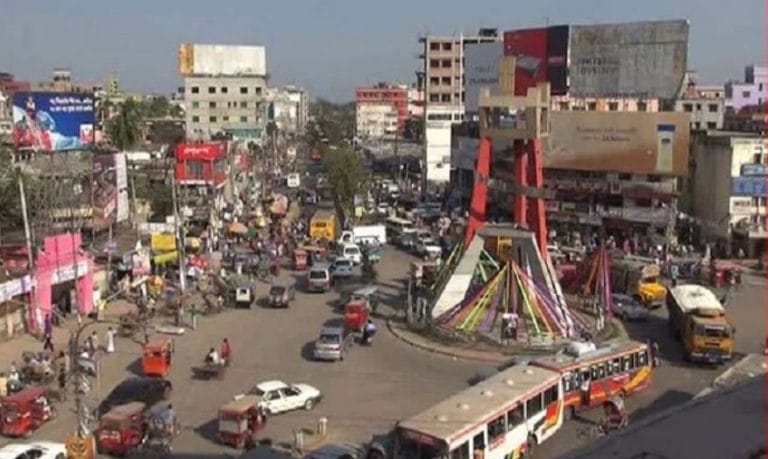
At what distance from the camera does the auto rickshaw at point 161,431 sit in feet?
59.8

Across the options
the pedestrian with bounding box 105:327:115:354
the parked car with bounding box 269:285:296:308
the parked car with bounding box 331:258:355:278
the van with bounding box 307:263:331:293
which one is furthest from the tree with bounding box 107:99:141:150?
the pedestrian with bounding box 105:327:115:354

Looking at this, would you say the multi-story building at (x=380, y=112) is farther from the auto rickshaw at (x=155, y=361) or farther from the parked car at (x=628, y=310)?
the auto rickshaw at (x=155, y=361)

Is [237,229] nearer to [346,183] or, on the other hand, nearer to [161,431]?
[346,183]

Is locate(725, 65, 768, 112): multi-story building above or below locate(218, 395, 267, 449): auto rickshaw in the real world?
above

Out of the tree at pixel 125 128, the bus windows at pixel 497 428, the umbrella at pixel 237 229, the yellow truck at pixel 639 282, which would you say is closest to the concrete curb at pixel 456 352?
the bus windows at pixel 497 428

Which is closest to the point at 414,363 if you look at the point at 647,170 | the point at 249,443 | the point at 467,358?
the point at 467,358

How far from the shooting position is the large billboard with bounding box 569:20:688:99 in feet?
166

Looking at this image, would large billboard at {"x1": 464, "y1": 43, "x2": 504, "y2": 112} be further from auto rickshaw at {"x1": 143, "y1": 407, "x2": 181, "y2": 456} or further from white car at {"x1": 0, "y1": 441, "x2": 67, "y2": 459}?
white car at {"x1": 0, "y1": 441, "x2": 67, "y2": 459}

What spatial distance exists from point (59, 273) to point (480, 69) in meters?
41.0

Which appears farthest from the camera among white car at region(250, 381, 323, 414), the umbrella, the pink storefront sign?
the umbrella

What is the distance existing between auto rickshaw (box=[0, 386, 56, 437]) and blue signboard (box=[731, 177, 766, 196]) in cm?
3485

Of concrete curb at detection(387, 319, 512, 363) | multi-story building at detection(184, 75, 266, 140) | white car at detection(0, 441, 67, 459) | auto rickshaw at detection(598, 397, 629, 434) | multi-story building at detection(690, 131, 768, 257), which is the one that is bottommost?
concrete curb at detection(387, 319, 512, 363)

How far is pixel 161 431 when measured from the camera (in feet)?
61.0

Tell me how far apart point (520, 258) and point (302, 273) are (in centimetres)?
1429
